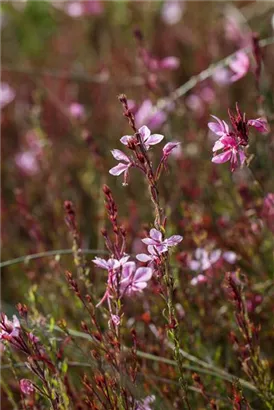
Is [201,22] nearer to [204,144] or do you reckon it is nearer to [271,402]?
[204,144]

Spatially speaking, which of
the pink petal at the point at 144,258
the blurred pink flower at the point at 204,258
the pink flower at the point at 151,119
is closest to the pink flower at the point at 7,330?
the pink petal at the point at 144,258

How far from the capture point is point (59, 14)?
6633mm

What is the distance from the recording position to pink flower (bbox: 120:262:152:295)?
1612mm

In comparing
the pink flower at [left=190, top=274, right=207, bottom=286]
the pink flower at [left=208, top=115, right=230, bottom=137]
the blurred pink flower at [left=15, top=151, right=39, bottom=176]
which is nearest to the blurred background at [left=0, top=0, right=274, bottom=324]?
the blurred pink flower at [left=15, top=151, right=39, bottom=176]

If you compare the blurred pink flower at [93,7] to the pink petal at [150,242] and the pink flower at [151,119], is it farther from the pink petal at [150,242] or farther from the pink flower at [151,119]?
the pink petal at [150,242]

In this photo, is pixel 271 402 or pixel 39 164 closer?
pixel 271 402

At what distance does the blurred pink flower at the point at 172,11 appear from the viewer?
536 centimetres

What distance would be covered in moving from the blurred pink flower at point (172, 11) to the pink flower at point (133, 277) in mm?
4094

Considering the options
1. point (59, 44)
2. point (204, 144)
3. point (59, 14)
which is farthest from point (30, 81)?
point (204, 144)

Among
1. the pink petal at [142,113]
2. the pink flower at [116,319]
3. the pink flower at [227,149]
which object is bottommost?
the pink flower at [116,319]

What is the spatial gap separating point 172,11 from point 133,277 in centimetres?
418

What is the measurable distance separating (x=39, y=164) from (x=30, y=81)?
2.14m

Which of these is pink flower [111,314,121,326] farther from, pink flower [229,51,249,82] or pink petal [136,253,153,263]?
pink flower [229,51,249,82]

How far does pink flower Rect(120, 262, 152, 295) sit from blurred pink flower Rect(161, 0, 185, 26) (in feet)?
13.4
